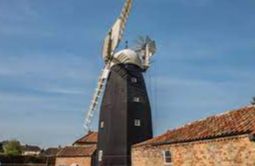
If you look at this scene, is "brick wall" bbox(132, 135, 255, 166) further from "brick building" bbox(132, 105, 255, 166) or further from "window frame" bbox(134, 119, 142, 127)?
"window frame" bbox(134, 119, 142, 127)

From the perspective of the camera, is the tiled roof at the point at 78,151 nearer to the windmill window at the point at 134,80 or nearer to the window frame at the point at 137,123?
the window frame at the point at 137,123

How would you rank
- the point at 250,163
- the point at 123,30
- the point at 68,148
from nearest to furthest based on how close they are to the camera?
the point at 250,163 → the point at 123,30 → the point at 68,148

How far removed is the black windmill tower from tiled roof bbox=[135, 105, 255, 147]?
7557 millimetres

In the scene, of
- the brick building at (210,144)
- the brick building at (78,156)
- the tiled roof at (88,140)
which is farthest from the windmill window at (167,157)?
the tiled roof at (88,140)

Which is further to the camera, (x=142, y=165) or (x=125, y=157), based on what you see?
(x=125, y=157)

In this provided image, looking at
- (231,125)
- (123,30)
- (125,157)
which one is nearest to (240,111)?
(231,125)

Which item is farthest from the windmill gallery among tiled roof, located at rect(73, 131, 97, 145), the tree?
the tree

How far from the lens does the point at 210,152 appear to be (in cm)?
1630

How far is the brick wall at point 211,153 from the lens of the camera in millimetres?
14212

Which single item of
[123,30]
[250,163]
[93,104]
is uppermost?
[123,30]

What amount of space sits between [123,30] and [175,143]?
1695cm

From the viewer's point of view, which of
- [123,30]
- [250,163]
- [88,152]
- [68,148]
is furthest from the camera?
[68,148]

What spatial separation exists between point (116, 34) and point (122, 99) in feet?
22.9

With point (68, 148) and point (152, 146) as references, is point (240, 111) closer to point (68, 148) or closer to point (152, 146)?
point (152, 146)
